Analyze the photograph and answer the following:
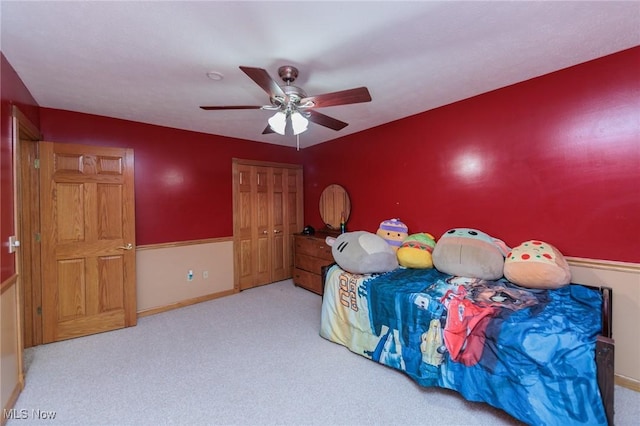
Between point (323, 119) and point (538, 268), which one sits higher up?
point (323, 119)

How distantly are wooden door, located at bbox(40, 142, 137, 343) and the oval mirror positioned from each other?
8.51ft

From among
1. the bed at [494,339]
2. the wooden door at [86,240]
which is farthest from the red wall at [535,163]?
the wooden door at [86,240]

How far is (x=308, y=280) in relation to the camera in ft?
13.4

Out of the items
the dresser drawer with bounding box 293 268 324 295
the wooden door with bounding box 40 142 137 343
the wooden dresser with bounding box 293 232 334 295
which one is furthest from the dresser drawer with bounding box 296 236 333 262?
the wooden door with bounding box 40 142 137 343

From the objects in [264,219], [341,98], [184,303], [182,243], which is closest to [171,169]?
[182,243]

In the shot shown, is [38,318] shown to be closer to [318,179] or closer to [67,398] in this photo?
[67,398]

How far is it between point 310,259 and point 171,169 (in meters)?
2.30

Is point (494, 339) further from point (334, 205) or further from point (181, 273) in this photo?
point (181, 273)

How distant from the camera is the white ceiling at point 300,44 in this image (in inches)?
58.5

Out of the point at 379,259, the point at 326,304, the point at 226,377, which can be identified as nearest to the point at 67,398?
the point at 226,377

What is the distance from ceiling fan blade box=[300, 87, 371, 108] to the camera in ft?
5.78

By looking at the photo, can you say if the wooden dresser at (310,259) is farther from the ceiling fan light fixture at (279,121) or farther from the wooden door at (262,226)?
the ceiling fan light fixture at (279,121)

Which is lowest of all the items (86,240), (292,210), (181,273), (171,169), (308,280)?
(308,280)

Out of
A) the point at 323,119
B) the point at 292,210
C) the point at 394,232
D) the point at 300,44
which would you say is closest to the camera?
the point at 300,44
